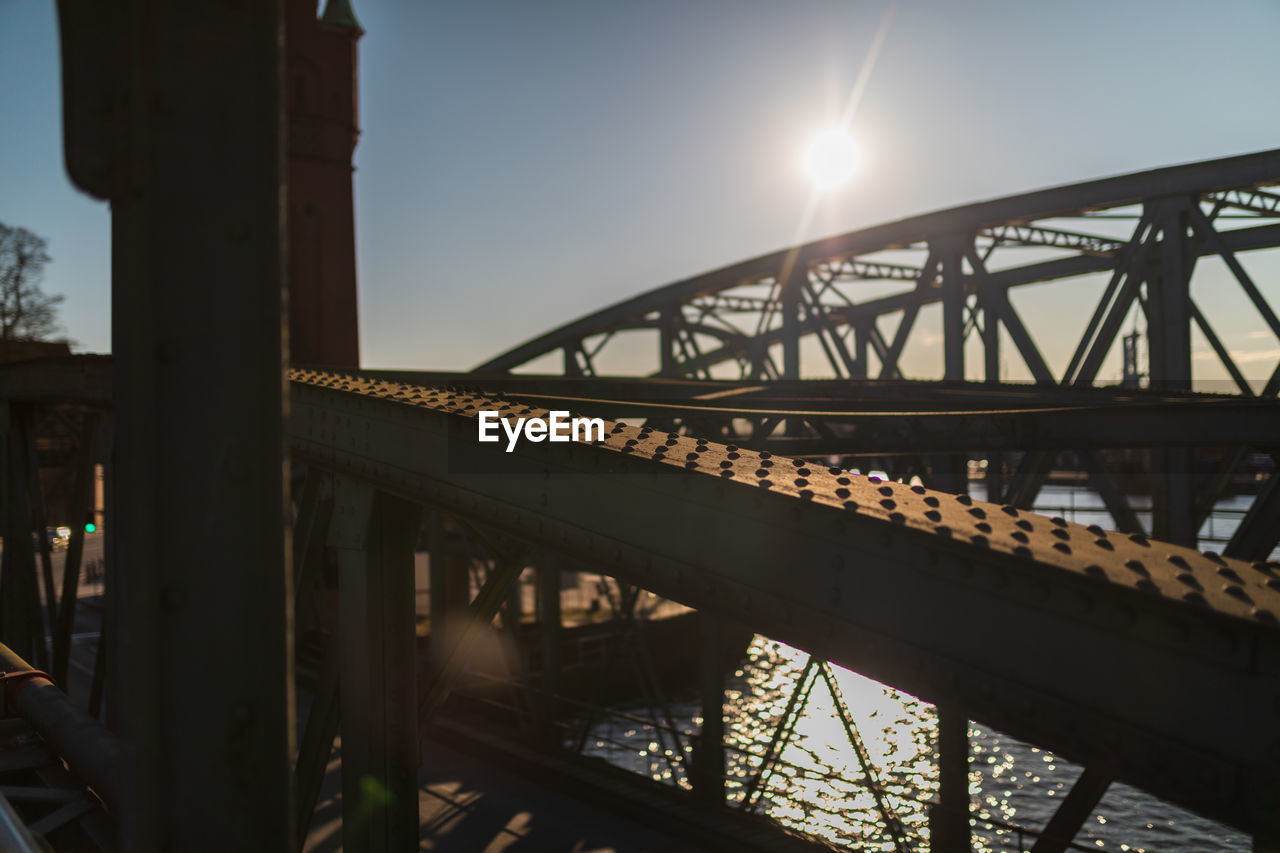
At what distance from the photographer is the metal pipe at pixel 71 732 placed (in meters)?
4.07

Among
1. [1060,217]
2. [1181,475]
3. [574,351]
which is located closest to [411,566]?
[1181,475]

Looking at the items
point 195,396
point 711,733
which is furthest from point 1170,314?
point 195,396

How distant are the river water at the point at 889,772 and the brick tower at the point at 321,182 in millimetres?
15048

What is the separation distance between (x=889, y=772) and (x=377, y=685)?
20916 millimetres

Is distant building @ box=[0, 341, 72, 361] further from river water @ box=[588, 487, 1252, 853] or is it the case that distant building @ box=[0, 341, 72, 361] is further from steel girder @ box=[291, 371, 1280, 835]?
steel girder @ box=[291, 371, 1280, 835]

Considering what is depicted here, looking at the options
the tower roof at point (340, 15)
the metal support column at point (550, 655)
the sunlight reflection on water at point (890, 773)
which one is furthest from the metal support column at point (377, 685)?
the tower roof at point (340, 15)

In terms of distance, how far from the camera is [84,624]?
2716 cm

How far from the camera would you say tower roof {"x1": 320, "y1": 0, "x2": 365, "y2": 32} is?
89.9 ft

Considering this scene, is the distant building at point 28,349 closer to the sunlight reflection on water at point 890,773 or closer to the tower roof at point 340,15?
the tower roof at point 340,15

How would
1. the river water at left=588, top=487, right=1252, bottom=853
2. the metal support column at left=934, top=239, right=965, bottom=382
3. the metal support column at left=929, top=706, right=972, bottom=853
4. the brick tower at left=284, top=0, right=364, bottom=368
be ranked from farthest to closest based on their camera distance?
the brick tower at left=284, top=0, right=364, bottom=368, the metal support column at left=934, top=239, right=965, bottom=382, the river water at left=588, top=487, right=1252, bottom=853, the metal support column at left=929, top=706, right=972, bottom=853

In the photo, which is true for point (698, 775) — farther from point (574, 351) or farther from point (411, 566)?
point (574, 351)

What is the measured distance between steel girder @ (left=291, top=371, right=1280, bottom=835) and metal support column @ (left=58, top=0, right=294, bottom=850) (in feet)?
5.55

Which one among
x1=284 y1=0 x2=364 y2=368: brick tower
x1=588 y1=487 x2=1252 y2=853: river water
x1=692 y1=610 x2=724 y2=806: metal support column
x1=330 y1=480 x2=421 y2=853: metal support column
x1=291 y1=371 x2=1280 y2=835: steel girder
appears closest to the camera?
x1=291 y1=371 x2=1280 y2=835: steel girder

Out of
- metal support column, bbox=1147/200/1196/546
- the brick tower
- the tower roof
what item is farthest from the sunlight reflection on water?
the tower roof
